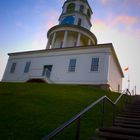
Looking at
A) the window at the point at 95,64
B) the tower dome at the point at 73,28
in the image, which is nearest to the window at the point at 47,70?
the window at the point at 95,64

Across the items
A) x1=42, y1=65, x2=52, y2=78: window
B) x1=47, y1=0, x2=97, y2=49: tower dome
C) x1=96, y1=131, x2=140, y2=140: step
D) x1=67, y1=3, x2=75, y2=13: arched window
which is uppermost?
x1=67, y1=3, x2=75, y2=13: arched window

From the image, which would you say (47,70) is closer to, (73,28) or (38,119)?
(73,28)

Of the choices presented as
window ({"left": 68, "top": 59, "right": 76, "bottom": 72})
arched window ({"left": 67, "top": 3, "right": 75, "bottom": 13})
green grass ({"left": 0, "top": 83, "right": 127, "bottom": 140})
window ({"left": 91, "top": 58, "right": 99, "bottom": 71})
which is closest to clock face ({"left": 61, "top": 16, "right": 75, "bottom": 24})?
arched window ({"left": 67, "top": 3, "right": 75, "bottom": 13})

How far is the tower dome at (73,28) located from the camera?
33.3 metres

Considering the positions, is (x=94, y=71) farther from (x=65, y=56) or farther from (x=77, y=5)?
(x=77, y=5)

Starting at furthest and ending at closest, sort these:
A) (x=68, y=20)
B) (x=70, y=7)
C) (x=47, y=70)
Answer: (x=70, y=7), (x=68, y=20), (x=47, y=70)

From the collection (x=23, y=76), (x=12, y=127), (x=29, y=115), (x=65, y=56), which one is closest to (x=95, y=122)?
(x=29, y=115)

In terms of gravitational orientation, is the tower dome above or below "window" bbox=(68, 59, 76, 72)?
above

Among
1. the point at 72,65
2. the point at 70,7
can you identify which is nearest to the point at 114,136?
the point at 72,65

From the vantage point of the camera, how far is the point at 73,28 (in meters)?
33.2

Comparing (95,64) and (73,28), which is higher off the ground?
(73,28)

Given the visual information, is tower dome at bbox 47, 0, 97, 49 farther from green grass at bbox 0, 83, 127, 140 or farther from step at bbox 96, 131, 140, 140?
step at bbox 96, 131, 140, 140

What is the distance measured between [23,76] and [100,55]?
11874mm

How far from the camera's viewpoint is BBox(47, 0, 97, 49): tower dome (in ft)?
109
